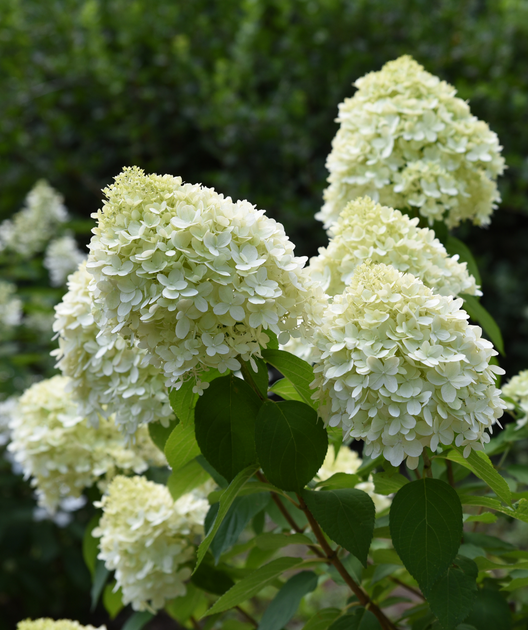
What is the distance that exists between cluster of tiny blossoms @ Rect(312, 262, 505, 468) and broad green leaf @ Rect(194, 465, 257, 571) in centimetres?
14

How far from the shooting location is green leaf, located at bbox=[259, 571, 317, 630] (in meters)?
1.04

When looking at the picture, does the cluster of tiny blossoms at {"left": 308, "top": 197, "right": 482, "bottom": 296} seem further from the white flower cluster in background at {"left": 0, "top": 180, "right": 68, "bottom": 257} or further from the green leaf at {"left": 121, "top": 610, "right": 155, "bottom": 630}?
the white flower cluster in background at {"left": 0, "top": 180, "right": 68, "bottom": 257}

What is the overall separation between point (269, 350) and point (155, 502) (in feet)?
1.84

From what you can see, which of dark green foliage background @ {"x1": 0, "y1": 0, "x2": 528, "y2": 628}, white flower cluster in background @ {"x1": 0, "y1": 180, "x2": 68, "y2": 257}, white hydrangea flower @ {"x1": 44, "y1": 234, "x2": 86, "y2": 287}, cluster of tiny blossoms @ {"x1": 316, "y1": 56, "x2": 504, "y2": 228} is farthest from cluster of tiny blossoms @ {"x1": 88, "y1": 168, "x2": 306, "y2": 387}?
dark green foliage background @ {"x1": 0, "y1": 0, "x2": 528, "y2": 628}

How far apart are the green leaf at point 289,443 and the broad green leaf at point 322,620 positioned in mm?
358

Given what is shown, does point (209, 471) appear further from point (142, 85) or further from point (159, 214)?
point (142, 85)

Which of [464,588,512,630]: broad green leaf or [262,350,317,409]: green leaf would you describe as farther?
[464,588,512,630]: broad green leaf

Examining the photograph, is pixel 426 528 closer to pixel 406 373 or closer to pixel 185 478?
pixel 406 373

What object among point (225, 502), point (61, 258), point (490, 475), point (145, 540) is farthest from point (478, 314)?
point (61, 258)

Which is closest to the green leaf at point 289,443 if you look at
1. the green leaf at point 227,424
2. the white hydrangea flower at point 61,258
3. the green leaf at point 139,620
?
the green leaf at point 227,424

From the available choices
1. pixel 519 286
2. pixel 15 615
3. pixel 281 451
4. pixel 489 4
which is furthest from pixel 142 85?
pixel 281 451

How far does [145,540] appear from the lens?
1.25 m

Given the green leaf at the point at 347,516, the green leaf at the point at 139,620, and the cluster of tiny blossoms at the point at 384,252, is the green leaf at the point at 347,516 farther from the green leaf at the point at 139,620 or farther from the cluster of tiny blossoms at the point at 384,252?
the green leaf at the point at 139,620

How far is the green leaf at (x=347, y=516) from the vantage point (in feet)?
2.77
